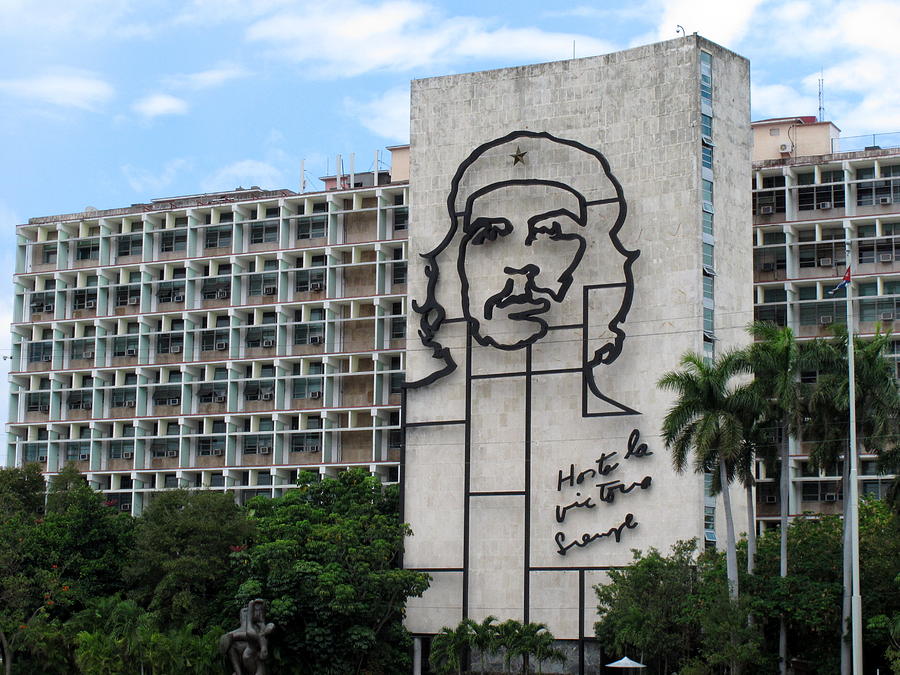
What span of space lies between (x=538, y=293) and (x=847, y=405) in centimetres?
1929

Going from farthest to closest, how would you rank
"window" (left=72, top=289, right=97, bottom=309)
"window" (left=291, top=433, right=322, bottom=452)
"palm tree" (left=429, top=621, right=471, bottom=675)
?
"window" (left=72, top=289, right=97, bottom=309), "window" (left=291, top=433, right=322, bottom=452), "palm tree" (left=429, top=621, right=471, bottom=675)

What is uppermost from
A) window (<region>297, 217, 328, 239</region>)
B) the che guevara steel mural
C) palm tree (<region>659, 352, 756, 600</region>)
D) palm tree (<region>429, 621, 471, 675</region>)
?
window (<region>297, 217, 328, 239</region>)

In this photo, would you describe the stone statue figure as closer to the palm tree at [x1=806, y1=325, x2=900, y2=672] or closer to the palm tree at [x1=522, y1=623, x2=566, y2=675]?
the palm tree at [x1=522, y1=623, x2=566, y2=675]

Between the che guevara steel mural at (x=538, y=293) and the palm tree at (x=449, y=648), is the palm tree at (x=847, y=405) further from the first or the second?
the palm tree at (x=449, y=648)

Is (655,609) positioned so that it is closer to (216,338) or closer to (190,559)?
(190,559)

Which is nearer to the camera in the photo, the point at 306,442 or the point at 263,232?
the point at 306,442

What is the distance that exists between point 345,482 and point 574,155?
19.1 m

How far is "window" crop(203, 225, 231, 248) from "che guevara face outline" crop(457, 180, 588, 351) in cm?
3116

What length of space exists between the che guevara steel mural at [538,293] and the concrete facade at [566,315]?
95 mm

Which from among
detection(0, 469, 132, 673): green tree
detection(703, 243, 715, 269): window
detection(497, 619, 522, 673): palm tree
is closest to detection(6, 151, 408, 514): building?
detection(0, 469, 132, 673): green tree

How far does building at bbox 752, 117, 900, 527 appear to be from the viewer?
3435 inches

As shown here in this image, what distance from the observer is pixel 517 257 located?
73.1 m

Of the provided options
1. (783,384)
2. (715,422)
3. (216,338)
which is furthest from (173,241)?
(783,384)

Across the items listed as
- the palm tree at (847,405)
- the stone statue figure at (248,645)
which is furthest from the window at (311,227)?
the palm tree at (847,405)
